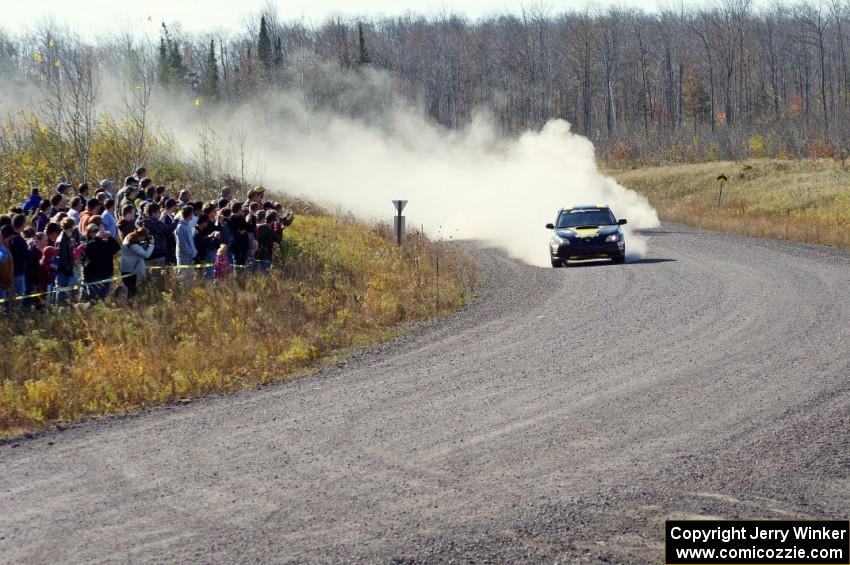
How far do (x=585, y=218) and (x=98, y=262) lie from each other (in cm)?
1600

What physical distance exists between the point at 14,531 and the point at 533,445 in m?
4.54

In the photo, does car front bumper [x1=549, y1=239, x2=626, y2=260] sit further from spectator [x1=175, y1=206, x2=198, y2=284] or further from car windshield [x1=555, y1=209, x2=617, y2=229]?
spectator [x1=175, y1=206, x2=198, y2=284]

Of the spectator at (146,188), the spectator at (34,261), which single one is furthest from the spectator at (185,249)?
the spectator at (34,261)

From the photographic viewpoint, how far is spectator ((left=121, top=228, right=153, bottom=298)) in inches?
634

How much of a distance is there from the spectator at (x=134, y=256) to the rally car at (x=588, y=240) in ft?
45.5

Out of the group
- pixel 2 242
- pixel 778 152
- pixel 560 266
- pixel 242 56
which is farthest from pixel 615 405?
pixel 242 56

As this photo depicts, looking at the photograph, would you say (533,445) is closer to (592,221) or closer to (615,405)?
(615,405)

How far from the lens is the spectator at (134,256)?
634 inches

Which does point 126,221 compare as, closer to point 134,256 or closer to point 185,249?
point 134,256

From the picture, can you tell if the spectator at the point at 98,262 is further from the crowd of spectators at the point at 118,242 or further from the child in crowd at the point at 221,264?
the child in crowd at the point at 221,264

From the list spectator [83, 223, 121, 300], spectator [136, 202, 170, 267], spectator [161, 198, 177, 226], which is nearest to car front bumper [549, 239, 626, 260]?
spectator [161, 198, 177, 226]

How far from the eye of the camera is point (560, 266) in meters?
28.1

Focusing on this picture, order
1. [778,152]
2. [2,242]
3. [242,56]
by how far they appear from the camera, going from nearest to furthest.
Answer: [2,242]
[778,152]
[242,56]

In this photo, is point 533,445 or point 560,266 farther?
point 560,266
